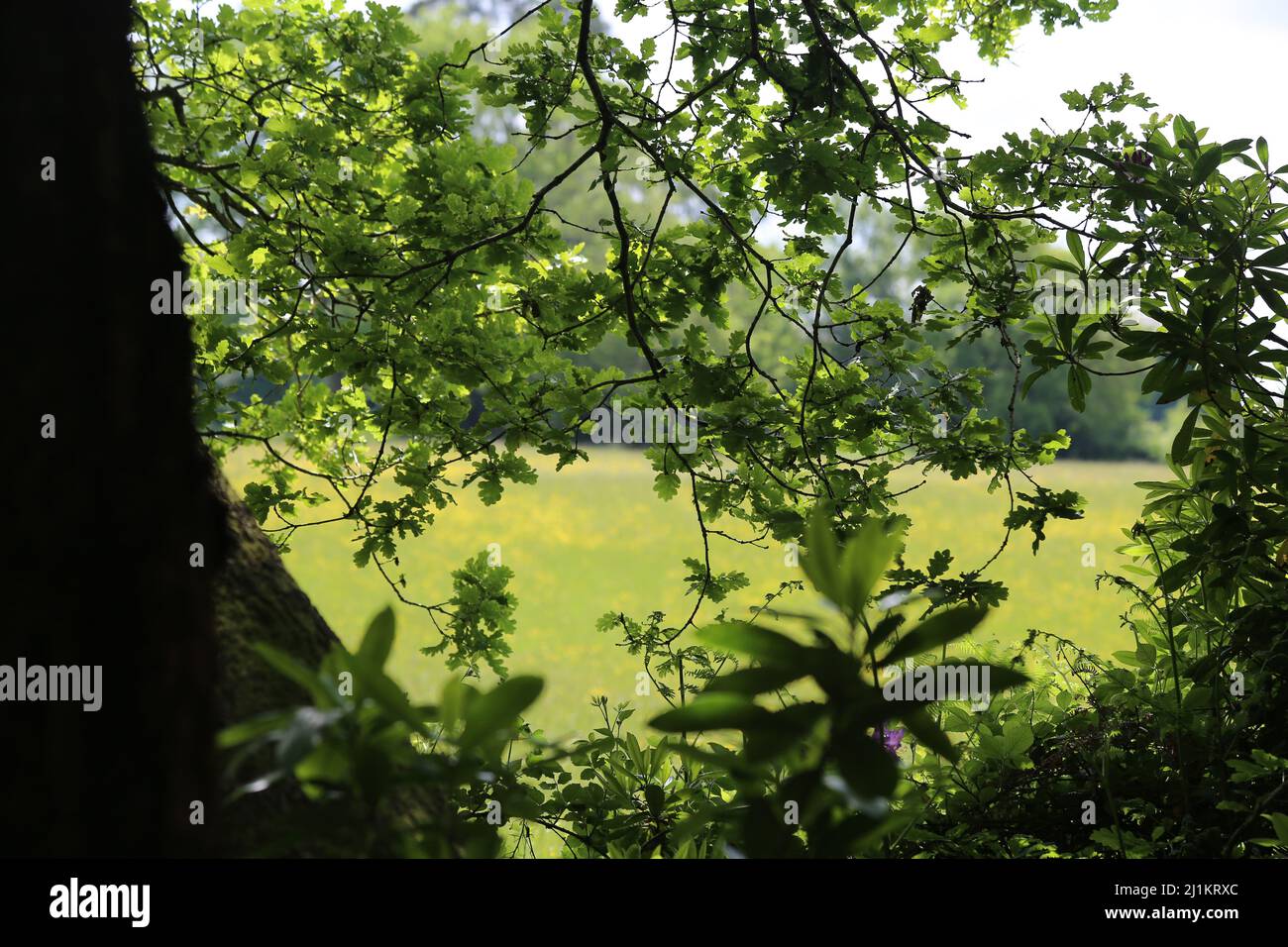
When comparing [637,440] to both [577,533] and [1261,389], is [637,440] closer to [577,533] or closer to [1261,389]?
[1261,389]

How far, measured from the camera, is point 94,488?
1.07 meters

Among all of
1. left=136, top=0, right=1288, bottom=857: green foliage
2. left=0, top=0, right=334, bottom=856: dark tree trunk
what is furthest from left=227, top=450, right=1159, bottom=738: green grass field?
left=0, top=0, right=334, bottom=856: dark tree trunk

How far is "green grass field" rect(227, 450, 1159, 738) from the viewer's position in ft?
39.1

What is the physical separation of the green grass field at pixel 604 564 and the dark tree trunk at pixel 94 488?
26.0 ft

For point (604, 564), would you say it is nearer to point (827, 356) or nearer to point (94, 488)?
point (827, 356)

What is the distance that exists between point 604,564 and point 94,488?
17.4 m

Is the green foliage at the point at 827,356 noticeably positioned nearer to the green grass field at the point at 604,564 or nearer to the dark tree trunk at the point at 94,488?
the dark tree trunk at the point at 94,488

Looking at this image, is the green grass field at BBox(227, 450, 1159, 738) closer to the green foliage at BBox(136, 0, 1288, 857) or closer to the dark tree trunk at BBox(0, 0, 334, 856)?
the green foliage at BBox(136, 0, 1288, 857)

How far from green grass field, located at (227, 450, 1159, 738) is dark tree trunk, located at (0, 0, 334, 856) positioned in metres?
7.93

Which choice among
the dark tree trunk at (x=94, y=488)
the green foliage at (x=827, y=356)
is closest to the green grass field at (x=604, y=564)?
the green foliage at (x=827, y=356)

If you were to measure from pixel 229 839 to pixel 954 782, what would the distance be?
7.83 feet

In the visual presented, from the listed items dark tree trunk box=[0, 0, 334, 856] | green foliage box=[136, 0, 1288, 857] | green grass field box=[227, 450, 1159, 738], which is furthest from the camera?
green grass field box=[227, 450, 1159, 738]

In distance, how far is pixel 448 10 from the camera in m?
52.6

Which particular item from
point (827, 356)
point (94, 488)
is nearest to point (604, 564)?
point (827, 356)
